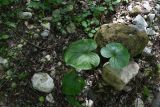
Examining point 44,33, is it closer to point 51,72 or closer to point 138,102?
point 51,72

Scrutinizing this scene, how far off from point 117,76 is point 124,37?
346 millimetres

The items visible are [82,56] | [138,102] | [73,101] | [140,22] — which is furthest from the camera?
[140,22]

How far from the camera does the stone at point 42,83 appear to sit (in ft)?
7.25

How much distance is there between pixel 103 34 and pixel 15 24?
80 centimetres

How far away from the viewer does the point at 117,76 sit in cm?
221

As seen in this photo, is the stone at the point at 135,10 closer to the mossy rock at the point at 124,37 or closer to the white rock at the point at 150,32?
the white rock at the point at 150,32

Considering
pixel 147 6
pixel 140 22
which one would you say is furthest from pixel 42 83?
pixel 147 6

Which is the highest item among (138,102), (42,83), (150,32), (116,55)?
(116,55)

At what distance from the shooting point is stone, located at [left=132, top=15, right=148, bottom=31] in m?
2.67

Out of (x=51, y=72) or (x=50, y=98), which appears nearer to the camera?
(x=50, y=98)

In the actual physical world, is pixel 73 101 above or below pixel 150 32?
below

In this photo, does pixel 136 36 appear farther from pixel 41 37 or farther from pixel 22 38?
pixel 22 38

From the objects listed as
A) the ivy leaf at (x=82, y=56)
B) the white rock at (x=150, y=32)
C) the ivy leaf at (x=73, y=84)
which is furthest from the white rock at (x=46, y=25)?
the white rock at (x=150, y=32)

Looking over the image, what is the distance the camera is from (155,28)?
2.79m
